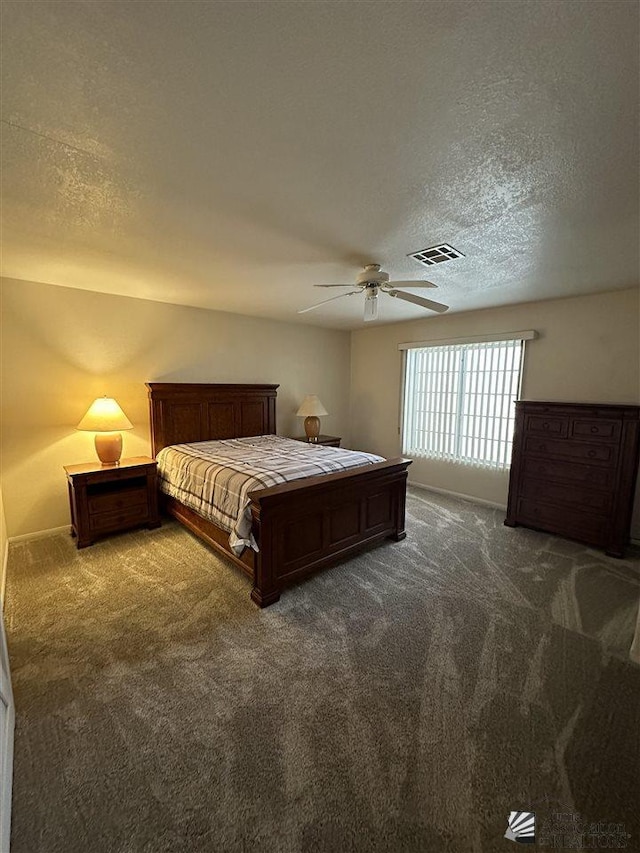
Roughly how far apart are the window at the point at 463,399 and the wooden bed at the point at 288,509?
5.59 ft

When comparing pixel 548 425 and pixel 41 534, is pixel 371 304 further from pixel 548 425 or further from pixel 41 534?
pixel 41 534

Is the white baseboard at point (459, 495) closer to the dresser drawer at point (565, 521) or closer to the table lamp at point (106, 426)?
the dresser drawer at point (565, 521)

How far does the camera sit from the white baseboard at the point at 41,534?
10.2ft

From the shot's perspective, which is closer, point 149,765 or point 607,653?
point 149,765

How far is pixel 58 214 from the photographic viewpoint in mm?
1876

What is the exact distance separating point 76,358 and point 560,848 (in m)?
4.39

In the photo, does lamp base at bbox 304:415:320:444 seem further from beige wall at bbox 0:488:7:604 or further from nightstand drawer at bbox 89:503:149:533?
beige wall at bbox 0:488:7:604

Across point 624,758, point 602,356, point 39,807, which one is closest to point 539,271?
point 602,356

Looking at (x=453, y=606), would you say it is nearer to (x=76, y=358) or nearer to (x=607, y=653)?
(x=607, y=653)

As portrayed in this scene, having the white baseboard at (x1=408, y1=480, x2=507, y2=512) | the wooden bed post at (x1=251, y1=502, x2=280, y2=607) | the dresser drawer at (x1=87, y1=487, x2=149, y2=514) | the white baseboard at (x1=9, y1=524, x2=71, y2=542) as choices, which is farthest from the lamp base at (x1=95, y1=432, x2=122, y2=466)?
the white baseboard at (x1=408, y1=480, x2=507, y2=512)

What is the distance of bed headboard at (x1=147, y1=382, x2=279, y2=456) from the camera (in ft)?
12.5

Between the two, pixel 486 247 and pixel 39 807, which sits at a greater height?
pixel 486 247

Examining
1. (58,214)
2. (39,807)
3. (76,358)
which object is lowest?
(39,807)

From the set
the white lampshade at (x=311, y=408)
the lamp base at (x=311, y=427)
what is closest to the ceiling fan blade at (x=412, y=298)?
the white lampshade at (x=311, y=408)
